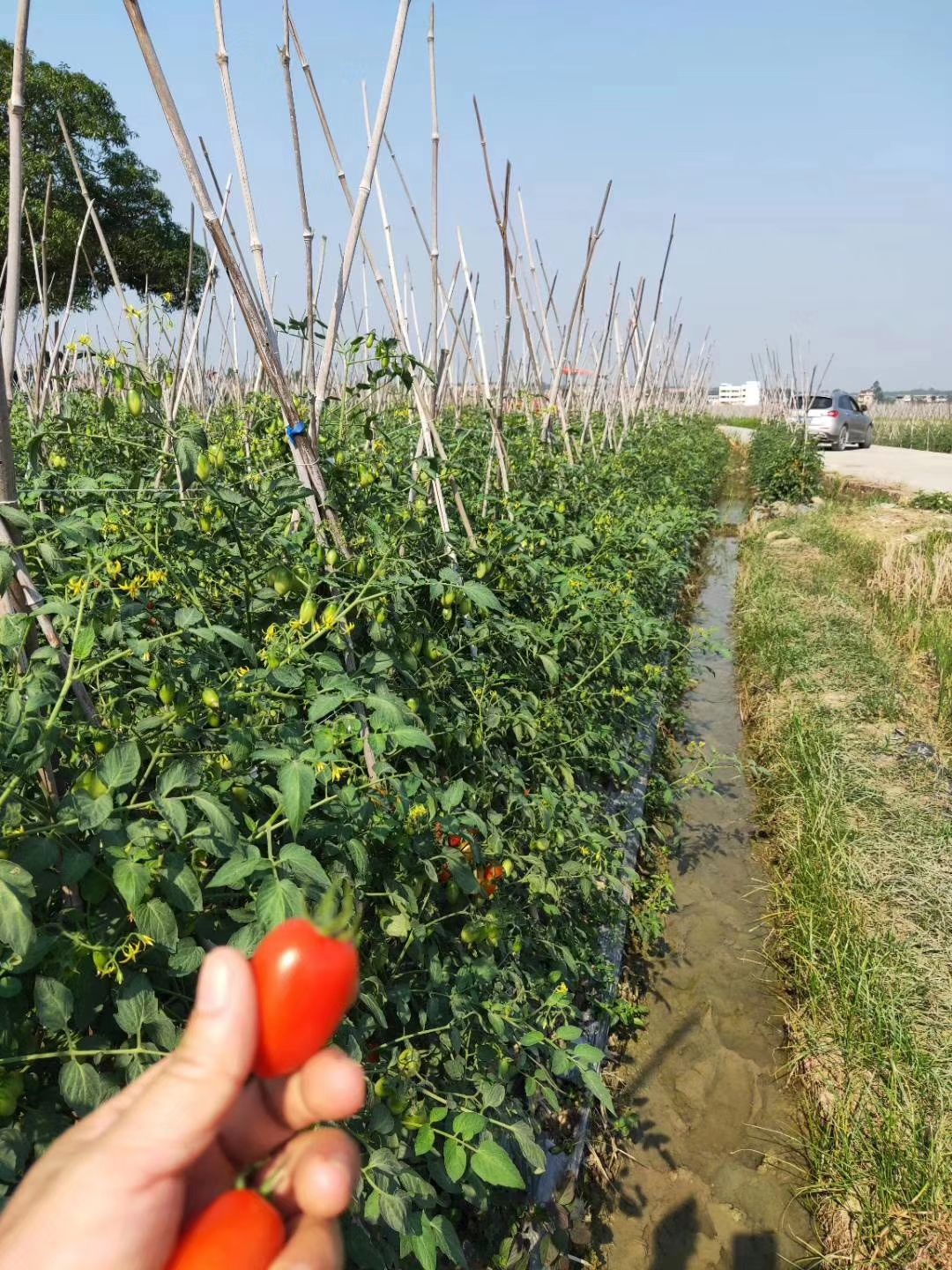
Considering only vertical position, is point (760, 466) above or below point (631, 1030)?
above

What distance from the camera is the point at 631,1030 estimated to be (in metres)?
2.83

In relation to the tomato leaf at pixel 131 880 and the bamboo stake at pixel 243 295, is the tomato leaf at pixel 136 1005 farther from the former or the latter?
the bamboo stake at pixel 243 295

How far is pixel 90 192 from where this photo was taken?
11.5 meters

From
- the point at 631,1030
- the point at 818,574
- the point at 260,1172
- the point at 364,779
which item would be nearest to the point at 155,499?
the point at 364,779

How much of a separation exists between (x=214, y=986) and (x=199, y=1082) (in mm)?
56

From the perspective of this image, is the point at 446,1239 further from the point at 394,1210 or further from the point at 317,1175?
the point at 317,1175

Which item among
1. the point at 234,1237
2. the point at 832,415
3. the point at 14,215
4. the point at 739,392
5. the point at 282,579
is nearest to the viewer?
the point at 234,1237

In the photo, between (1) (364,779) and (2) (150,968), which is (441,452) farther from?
(2) (150,968)

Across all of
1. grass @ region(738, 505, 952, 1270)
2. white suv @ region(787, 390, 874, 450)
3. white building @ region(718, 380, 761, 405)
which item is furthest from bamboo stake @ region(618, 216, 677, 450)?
white building @ region(718, 380, 761, 405)

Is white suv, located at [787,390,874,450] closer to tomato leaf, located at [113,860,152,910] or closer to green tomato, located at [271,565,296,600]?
green tomato, located at [271,565,296,600]

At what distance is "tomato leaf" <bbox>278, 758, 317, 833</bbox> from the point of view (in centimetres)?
113

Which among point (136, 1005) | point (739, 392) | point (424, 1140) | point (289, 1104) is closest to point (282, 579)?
point (136, 1005)

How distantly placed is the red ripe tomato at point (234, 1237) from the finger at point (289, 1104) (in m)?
0.06

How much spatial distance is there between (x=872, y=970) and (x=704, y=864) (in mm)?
1229
